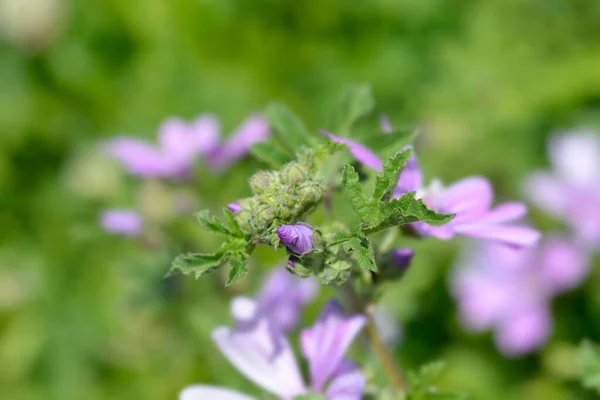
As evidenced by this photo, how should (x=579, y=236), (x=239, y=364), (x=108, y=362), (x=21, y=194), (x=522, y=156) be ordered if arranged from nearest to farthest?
1. (x=239, y=364)
2. (x=579, y=236)
3. (x=108, y=362)
4. (x=522, y=156)
5. (x=21, y=194)

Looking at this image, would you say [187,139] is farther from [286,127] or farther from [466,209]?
[466,209]

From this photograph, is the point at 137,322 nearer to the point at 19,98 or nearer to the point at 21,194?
the point at 21,194

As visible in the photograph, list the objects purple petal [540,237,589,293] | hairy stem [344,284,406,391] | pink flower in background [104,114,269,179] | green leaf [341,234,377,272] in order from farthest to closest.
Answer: purple petal [540,237,589,293]
pink flower in background [104,114,269,179]
hairy stem [344,284,406,391]
green leaf [341,234,377,272]

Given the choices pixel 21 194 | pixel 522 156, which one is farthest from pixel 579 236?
pixel 21 194

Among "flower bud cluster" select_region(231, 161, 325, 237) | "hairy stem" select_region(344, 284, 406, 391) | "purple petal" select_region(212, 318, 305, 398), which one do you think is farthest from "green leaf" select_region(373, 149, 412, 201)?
"purple petal" select_region(212, 318, 305, 398)

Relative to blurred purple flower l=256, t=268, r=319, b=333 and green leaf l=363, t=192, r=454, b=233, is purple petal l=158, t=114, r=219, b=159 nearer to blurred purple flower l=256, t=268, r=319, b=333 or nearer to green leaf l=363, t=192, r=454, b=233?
blurred purple flower l=256, t=268, r=319, b=333

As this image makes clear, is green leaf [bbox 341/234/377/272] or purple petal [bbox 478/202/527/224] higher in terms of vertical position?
purple petal [bbox 478/202/527/224]

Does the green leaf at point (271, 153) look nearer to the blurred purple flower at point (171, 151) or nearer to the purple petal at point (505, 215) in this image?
the purple petal at point (505, 215)
